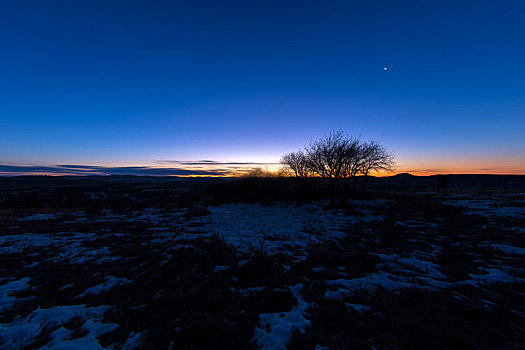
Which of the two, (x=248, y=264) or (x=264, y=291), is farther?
(x=248, y=264)

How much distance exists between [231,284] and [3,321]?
14.2 feet

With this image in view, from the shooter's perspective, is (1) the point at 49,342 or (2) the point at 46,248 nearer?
(1) the point at 49,342

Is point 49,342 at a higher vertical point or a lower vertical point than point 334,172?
lower

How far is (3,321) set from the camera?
352cm

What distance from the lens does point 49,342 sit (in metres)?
3.09

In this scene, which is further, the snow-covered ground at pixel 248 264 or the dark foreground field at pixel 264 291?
the snow-covered ground at pixel 248 264

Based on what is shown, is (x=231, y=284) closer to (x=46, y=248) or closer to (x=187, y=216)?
(x=46, y=248)

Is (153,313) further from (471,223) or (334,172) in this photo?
(334,172)

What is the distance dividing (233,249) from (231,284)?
245cm

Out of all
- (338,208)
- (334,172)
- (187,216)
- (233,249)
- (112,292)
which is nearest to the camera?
(112,292)

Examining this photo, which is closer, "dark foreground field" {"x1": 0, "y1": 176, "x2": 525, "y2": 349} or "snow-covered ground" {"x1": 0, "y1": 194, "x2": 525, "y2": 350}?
"dark foreground field" {"x1": 0, "y1": 176, "x2": 525, "y2": 349}

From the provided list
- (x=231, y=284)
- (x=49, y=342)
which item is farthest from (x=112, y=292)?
(x=231, y=284)

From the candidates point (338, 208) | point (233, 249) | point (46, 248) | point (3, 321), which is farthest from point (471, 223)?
point (46, 248)

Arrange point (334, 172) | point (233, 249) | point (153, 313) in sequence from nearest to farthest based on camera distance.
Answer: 1. point (153, 313)
2. point (233, 249)
3. point (334, 172)
